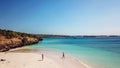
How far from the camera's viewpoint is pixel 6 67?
16.9m

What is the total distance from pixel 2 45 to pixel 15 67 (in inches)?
981

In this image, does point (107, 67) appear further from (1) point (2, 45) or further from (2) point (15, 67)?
(1) point (2, 45)

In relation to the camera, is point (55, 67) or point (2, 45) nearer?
point (55, 67)

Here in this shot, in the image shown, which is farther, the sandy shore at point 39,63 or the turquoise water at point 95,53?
the turquoise water at point 95,53

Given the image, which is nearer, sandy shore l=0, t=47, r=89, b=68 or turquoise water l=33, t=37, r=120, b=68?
sandy shore l=0, t=47, r=89, b=68

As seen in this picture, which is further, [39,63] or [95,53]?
[95,53]

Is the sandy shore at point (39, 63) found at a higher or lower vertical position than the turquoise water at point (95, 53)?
higher

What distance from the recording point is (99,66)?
712 inches

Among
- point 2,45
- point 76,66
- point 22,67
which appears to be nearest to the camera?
point 22,67

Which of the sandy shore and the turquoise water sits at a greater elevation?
the sandy shore

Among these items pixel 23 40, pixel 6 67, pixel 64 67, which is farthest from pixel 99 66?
pixel 23 40

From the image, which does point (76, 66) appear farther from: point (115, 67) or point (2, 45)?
point (2, 45)

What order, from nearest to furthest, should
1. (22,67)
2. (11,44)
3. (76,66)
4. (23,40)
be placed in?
(22,67) → (76,66) → (11,44) → (23,40)

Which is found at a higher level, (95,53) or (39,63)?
(39,63)
